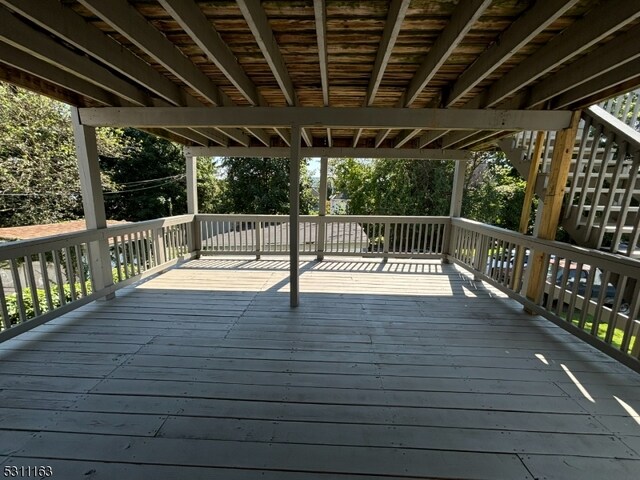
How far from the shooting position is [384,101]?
338cm

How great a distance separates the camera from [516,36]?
1.71m

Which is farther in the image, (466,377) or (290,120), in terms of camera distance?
(290,120)

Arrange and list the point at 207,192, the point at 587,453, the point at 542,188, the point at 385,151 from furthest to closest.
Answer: the point at 207,192 → the point at 385,151 → the point at 542,188 → the point at 587,453

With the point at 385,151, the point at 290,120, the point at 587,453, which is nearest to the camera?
the point at 587,453

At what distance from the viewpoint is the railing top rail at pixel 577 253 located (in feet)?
7.13

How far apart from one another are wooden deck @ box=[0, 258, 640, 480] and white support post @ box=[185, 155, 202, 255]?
2487 mm

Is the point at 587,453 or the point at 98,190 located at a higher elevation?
the point at 98,190

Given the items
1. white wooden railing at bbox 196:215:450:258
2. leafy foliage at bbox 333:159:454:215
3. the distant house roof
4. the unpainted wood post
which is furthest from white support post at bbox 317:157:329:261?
leafy foliage at bbox 333:159:454:215

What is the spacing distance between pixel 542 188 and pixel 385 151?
2.67 m

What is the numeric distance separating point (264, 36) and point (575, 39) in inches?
72.2

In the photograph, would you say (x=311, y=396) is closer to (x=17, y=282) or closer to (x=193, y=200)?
(x=17, y=282)

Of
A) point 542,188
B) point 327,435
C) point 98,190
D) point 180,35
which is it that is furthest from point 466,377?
point 98,190

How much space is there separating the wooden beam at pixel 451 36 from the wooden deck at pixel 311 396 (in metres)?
2.19

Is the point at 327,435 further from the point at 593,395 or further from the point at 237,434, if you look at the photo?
the point at 593,395
